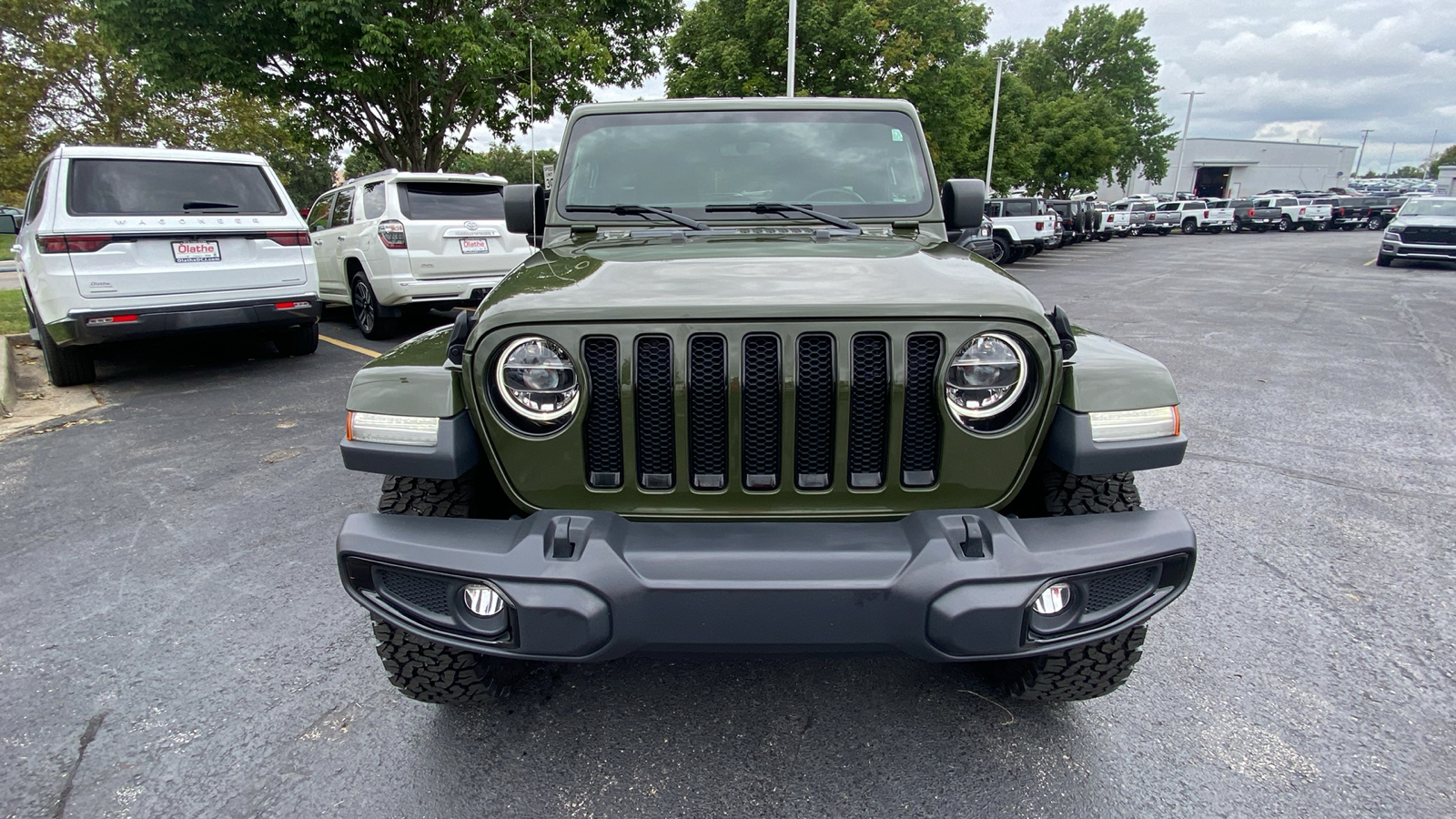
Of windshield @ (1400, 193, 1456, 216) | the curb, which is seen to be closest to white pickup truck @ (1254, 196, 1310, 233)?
windshield @ (1400, 193, 1456, 216)

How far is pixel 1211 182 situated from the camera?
256 feet

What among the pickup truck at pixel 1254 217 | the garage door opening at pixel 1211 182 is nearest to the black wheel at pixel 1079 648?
the pickup truck at pixel 1254 217

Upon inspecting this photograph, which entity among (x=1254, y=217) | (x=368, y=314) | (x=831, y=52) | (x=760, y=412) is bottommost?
(x=1254, y=217)

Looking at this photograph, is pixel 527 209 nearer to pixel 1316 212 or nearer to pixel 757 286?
pixel 757 286

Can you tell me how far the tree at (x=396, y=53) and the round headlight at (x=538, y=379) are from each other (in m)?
8.34

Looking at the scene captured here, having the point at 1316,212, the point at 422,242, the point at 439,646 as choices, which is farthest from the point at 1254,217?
the point at 439,646

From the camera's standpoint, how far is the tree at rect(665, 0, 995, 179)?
62.8ft

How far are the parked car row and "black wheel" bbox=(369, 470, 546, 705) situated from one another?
201 inches

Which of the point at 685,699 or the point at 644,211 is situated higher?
the point at 644,211

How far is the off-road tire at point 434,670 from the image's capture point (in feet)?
6.74

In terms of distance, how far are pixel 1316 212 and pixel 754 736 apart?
49.1m

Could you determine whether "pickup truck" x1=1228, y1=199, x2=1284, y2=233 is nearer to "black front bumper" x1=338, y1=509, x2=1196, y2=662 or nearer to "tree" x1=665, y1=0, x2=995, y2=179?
"tree" x1=665, y1=0, x2=995, y2=179

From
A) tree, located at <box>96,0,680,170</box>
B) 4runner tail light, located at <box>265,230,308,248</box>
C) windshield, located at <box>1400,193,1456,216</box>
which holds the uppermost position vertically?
tree, located at <box>96,0,680,170</box>

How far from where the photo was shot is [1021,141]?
34.8 metres
